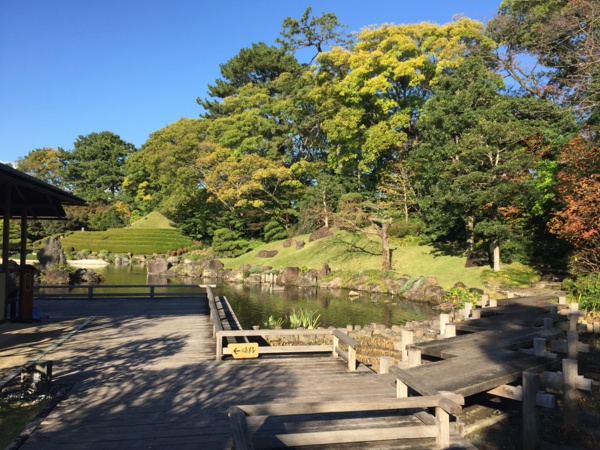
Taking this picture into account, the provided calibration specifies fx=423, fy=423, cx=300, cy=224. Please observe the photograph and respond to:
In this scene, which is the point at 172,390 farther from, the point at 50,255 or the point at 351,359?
the point at 50,255

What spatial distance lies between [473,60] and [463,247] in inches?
387

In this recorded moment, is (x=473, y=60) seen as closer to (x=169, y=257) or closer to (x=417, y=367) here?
(x=417, y=367)

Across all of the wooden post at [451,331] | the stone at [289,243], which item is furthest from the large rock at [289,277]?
the wooden post at [451,331]

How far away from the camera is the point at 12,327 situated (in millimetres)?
9141

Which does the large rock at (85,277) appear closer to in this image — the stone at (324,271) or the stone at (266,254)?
the stone at (266,254)

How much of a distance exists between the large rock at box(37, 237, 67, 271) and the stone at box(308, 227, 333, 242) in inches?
683

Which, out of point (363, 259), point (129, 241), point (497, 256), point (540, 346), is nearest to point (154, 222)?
point (129, 241)

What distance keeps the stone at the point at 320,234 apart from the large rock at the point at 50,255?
17346 mm

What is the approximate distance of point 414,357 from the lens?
20.2ft

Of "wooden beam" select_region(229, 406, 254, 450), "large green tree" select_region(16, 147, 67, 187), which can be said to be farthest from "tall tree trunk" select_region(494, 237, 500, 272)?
"large green tree" select_region(16, 147, 67, 187)

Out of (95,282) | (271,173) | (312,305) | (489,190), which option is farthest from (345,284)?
(95,282)

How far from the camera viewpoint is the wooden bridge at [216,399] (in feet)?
12.7

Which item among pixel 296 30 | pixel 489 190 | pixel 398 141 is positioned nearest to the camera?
pixel 489 190

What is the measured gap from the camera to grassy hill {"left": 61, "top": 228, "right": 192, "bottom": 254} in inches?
1654
